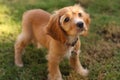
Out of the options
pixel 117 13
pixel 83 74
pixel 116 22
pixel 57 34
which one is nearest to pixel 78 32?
pixel 57 34

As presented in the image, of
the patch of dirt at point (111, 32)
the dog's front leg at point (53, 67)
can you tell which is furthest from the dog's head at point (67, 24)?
the patch of dirt at point (111, 32)

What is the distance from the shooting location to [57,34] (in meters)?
4.43

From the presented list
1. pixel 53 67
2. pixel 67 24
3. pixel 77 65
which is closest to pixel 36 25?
pixel 53 67

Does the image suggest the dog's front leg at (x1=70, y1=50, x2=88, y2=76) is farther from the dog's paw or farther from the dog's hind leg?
the dog's hind leg

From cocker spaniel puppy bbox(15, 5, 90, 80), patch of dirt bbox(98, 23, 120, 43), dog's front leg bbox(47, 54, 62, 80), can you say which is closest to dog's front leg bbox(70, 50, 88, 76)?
cocker spaniel puppy bbox(15, 5, 90, 80)

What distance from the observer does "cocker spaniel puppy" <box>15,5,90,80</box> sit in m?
4.29

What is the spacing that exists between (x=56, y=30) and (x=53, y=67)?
2.06ft

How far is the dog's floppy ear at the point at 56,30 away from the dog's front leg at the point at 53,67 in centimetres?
33

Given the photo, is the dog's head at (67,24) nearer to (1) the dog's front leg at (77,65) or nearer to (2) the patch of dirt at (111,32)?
(1) the dog's front leg at (77,65)

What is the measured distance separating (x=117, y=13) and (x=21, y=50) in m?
2.75

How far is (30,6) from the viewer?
739cm

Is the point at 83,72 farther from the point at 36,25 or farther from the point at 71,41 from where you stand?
the point at 36,25

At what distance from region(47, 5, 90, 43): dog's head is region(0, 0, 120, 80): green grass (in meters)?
0.70

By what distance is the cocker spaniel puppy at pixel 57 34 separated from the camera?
14.1 ft
